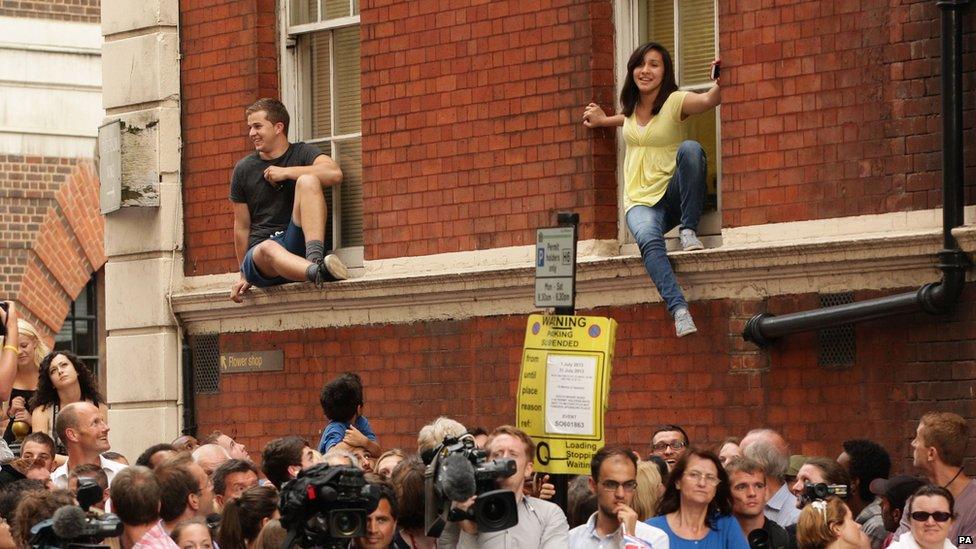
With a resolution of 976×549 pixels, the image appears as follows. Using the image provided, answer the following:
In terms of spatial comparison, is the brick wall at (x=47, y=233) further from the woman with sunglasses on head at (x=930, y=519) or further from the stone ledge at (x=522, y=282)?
the woman with sunglasses on head at (x=930, y=519)

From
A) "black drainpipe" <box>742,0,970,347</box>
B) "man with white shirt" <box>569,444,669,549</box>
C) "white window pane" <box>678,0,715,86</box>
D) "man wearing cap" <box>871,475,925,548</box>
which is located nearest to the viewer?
"man with white shirt" <box>569,444,669,549</box>

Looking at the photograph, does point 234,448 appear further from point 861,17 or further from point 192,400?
point 861,17

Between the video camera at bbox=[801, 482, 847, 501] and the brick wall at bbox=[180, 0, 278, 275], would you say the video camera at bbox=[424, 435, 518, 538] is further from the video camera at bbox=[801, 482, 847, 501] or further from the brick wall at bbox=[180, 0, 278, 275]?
the brick wall at bbox=[180, 0, 278, 275]

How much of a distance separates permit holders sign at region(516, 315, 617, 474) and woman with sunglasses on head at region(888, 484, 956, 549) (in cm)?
216

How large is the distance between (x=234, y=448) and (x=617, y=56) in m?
3.68

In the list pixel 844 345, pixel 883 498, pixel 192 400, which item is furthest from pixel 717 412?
pixel 192 400

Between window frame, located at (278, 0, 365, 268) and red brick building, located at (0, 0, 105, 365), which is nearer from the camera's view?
window frame, located at (278, 0, 365, 268)

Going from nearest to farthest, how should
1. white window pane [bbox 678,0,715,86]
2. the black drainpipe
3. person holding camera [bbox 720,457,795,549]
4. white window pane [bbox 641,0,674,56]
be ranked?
person holding camera [bbox 720,457,795,549] < the black drainpipe < white window pane [bbox 678,0,715,86] < white window pane [bbox 641,0,674,56]

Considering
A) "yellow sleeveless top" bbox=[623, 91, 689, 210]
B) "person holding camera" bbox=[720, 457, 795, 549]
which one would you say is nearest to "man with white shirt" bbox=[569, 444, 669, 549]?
"person holding camera" bbox=[720, 457, 795, 549]

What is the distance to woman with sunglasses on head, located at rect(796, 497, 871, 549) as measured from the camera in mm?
10344

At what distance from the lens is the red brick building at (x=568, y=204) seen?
1293cm

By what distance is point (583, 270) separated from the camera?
47.5 ft

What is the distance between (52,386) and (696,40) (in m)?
4.97

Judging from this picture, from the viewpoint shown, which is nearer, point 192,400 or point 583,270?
point 583,270
